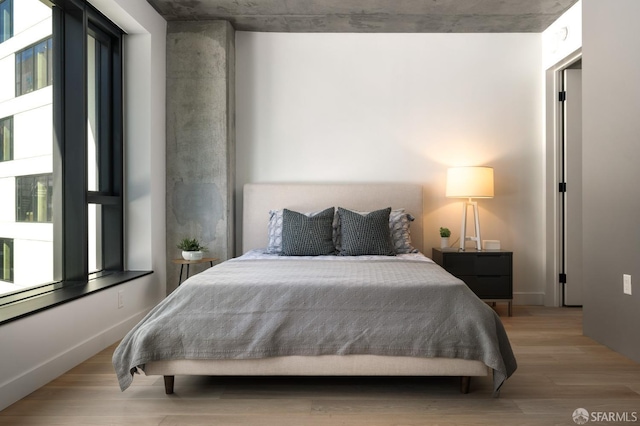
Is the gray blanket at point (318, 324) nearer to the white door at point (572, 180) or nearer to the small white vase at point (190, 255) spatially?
the small white vase at point (190, 255)

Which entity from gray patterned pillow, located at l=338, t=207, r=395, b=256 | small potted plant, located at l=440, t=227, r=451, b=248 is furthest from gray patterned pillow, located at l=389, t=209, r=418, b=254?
small potted plant, located at l=440, t=227, r=451, b=248

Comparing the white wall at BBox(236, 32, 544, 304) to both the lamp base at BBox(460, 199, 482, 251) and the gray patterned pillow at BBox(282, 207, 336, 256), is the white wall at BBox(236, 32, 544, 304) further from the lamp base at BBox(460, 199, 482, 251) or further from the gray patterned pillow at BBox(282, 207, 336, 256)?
the gray patterned pillow at BBox(282, 207, 336, 256)

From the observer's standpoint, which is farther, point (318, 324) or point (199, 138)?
point (199, 138)

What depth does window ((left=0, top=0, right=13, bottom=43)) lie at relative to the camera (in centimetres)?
297

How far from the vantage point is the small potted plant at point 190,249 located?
14.3 feet

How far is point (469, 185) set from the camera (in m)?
4.54

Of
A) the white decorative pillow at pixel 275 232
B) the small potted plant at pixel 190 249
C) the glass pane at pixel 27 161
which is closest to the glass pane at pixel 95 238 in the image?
the glass pane at pixel 27 161

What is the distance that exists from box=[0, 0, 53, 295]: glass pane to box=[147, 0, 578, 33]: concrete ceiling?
1309mm

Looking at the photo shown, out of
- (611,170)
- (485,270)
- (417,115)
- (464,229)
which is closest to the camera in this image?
(611,170)

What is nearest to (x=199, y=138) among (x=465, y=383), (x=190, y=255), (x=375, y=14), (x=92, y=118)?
(x=92, y=118)

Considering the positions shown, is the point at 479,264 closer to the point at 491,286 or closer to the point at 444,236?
the point at 491,286

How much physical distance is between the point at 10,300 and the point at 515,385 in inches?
112

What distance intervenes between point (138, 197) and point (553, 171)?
12.5 feet

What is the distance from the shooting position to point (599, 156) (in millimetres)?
3568
